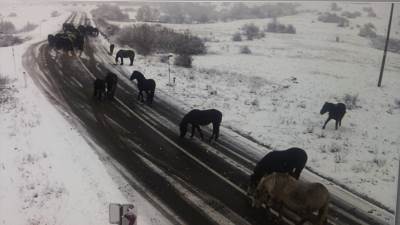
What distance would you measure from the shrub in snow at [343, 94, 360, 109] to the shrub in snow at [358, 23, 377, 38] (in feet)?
3.54

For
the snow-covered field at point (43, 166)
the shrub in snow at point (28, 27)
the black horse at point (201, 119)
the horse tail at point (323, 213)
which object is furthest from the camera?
the black horse at point (201, 119)

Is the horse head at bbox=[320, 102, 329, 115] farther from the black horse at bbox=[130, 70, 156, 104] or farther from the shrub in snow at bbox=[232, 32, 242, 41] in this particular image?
the black horse at bbox=[130, 70, 156, 104]

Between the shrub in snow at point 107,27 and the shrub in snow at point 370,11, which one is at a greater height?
the shrub in snow at point 370,11

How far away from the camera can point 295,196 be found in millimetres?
6555

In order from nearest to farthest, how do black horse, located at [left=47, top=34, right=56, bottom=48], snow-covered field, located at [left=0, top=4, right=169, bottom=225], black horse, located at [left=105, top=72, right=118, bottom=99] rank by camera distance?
snow-covered field, located at [left=0, top=4, right=169, bottom=225], black horse, located at [left=47, top=34, right=56, bottom=48], black horse, located at [left=105, top=72, right=118, bottom=99]

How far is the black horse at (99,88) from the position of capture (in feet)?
24.3

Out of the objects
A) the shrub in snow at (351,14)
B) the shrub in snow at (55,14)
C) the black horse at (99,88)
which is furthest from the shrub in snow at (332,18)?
the shrub in snow at (55,14)

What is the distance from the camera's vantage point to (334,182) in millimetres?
7086

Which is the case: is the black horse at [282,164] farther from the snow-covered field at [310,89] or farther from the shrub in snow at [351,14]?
the shrub in snow at [351,14]

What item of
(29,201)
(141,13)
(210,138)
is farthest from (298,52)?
(29,201)

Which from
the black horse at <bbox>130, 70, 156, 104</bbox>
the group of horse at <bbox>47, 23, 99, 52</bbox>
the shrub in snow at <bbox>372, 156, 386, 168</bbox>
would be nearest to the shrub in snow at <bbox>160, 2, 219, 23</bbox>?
the black horse at <bbox>130, 70, 156, 104</bbox>

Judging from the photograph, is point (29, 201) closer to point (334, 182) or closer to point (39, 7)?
point (39, 7)

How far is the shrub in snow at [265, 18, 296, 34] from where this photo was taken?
7383 mm

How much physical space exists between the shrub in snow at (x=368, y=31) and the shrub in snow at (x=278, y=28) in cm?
117
